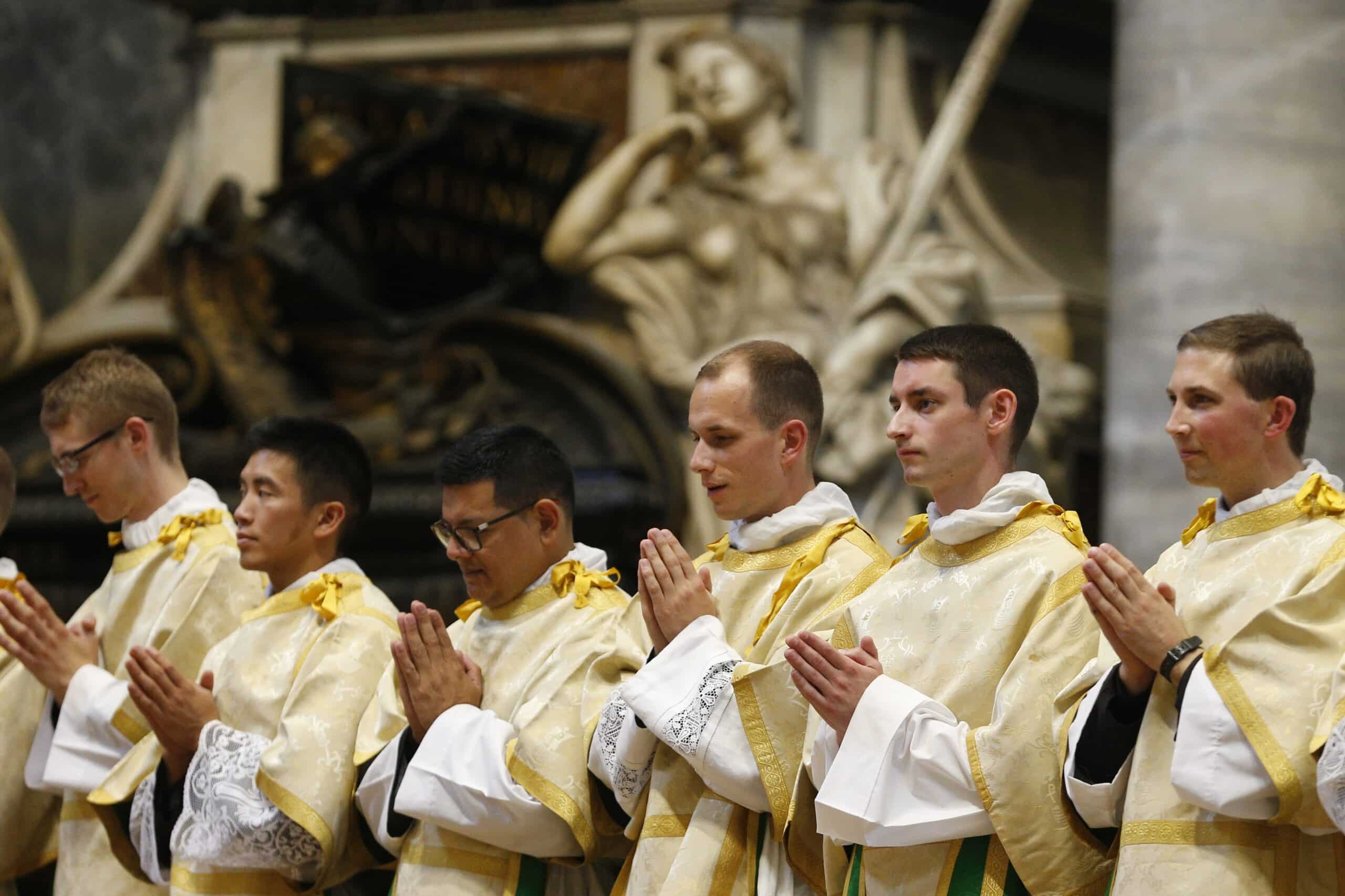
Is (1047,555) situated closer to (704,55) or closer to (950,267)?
(950,267)

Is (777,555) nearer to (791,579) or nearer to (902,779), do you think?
(791,579)

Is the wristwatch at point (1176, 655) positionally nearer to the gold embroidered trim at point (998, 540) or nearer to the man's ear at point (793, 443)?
the gold embroidered trim at point (998, 540)

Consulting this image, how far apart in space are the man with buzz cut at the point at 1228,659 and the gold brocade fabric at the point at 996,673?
7 cm

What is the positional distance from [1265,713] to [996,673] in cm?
55

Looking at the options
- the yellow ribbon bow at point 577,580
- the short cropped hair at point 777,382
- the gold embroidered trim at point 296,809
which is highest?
the short cropped hair at point 777,382

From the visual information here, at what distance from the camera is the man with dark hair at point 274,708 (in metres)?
4.82

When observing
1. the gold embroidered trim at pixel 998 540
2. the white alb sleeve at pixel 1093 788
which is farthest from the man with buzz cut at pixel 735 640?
the white alb sleeve at pixel 1093 788

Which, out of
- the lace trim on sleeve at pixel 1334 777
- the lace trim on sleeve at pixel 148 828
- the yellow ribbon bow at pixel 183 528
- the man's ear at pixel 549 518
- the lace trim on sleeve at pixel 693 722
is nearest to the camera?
the lace trim on sleeve at pixel 1334 777

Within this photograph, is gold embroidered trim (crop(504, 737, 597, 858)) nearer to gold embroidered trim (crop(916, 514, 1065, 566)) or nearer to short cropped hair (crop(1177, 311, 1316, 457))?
gold embroidered trim (crop(916, 514, 1065, 566))

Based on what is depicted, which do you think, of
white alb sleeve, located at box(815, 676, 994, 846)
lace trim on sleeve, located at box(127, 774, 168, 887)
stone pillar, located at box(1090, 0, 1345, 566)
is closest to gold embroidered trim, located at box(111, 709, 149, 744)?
lace trim on sleeve, located at box(127, 774, 168, 887)

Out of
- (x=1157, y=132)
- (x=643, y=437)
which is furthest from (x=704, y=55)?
(x=1157, y=132)

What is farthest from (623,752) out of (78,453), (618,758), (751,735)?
(78,453)

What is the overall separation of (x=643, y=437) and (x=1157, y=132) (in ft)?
9.67

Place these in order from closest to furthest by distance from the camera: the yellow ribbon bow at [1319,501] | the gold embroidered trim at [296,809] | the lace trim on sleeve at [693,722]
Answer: the yellow ribbon bow at [1319,501] → the lace trim on sleeve at [693,722] → the gold embroidered trim at [296,809]
